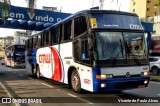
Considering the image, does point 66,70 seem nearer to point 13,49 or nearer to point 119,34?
point 119,34

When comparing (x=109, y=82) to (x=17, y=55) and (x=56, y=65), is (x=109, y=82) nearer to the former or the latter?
(x=56, y=65)

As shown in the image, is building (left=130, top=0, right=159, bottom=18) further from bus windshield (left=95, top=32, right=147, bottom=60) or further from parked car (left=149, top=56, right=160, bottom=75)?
bus windshield (left=95, top=32, right=147, bottom=60)

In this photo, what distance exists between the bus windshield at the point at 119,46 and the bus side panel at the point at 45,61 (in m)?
6.63

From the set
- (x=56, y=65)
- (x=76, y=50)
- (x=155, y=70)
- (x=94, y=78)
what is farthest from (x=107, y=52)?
(x=155, y=70)

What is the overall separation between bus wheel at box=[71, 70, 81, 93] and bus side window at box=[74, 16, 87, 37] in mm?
1685

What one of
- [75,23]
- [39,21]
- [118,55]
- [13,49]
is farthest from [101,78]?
[13,49]

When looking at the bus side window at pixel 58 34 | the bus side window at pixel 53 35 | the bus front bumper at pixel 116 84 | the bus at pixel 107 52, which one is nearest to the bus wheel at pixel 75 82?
the bus at pixel 107 52

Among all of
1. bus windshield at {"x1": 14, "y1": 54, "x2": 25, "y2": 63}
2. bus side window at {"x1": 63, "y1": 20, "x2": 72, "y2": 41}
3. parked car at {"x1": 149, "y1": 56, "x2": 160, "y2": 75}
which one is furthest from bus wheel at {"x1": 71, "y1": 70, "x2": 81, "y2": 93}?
bus windshield at {"x1": 14, "y1": 54, "x2": 25, "y2": 63}

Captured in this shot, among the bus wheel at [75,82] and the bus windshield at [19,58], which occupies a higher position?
the bus windshield at [19,58]

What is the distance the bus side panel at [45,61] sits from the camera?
673 inches

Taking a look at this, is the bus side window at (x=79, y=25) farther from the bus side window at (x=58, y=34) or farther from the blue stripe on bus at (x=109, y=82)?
the bus side window at (x=58, y=34)

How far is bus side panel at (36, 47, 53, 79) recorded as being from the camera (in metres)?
17.1

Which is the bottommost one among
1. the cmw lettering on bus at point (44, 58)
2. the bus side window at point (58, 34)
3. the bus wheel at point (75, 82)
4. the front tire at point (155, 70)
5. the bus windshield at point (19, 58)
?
the front tire at point (155, 70)

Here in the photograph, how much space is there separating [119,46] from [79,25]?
6.88ft
